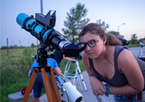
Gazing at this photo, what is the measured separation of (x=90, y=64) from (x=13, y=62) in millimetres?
4790

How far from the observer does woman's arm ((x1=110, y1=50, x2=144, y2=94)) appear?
949 millimetres

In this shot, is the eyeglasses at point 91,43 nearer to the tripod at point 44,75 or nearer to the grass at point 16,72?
the tripod at point 44,75

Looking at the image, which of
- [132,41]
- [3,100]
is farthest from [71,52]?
[132,41]

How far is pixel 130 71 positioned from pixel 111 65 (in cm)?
19

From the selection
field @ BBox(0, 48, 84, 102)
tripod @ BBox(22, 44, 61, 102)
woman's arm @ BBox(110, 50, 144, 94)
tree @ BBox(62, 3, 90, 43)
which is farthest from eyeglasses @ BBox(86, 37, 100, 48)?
tree @ BBox(62, 3, 90, 43)

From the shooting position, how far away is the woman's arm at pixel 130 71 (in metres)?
0.95

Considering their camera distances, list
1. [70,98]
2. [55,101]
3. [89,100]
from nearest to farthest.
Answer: [55,101] → [70,98] → [89,100]

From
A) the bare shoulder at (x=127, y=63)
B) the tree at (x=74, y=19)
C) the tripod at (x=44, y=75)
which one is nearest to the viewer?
the bare shoulder at (x=127, y=63)

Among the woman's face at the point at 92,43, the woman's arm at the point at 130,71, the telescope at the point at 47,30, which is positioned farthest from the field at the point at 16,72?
the woman's arm at the point at 130,71

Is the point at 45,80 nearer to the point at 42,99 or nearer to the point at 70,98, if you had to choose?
the point at 70,98

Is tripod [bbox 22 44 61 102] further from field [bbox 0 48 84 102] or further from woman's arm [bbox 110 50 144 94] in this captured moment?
field [bbox 0 48 84 102]

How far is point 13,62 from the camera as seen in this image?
17.1ft

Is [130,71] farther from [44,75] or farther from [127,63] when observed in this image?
[44,75]

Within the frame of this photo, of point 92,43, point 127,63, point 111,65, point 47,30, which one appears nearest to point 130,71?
point 127,63
